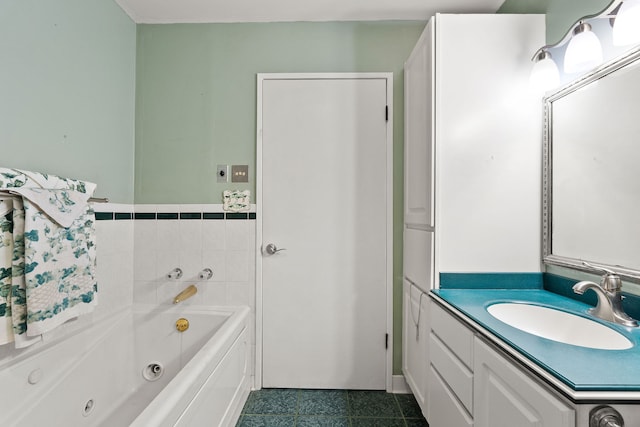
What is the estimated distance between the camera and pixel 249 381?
79.1 inches

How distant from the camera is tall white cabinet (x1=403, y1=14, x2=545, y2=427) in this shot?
1545 mm

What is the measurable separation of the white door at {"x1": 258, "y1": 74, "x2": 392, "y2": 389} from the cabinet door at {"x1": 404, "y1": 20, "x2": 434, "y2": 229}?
151mm

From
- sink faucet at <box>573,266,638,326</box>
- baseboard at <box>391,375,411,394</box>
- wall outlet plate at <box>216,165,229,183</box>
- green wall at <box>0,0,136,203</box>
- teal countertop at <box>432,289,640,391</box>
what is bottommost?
baseboard at <box>391,375,411,394</box>

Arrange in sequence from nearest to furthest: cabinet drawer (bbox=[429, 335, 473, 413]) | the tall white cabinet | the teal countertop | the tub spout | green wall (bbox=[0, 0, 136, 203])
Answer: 1. the teal countertop
2. cabinet drawer (bbox=[429, 335, 473, 413])
3. green wall (bbox=[0, 0, 136, 203])
4. the tall white cabinet
5. the tub spout

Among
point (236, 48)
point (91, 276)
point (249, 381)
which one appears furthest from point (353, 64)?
point (249, 381)

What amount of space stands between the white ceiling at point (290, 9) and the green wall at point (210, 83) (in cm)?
5

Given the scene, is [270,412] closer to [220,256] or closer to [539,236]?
[220,256]

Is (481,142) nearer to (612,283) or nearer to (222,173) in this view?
(612,283)

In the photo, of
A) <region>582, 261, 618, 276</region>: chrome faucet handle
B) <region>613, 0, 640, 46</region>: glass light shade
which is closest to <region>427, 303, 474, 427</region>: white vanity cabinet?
<region>582, 261, 618, 276</region>: chrome faucet handle

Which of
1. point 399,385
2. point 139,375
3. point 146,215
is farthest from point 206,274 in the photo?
point 399,385

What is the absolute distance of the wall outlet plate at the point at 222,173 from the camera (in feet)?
6.74

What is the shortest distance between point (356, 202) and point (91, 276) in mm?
1469

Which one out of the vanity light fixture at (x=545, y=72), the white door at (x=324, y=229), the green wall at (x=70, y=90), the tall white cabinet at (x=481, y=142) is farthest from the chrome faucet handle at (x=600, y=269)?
the green wall at (x=70, y=90)

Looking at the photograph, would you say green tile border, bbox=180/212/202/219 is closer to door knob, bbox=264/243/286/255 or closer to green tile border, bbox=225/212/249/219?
green tile border, bbox=225/212/249/219
